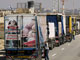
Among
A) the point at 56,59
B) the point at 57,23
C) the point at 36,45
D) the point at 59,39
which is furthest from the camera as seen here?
the point at 59,39

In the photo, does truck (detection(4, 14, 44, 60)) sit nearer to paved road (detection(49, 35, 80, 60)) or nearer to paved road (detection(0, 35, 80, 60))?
paved road (detection(0, 35, 80, 60))

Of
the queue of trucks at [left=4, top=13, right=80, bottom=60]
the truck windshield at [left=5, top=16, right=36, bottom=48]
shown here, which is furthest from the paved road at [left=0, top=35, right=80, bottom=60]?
the truck windshield at [left=5, top=16, right=36, bottom=48]

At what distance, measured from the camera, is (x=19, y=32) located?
16656mm

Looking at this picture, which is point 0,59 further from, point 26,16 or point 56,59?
point 26,16

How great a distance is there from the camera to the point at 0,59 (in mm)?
20891

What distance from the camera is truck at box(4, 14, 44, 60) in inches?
648

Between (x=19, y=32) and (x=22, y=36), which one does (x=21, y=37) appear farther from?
(x=19, y=32)

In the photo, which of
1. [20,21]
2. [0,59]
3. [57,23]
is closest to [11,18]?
[20,21]

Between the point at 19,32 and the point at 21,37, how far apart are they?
0.34m

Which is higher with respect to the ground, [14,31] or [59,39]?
[14,31]

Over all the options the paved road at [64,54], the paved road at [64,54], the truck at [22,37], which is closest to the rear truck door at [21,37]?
the truck at [22,37]

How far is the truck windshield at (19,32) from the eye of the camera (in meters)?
16.5

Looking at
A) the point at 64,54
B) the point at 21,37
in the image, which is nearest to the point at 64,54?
the point at 64,54

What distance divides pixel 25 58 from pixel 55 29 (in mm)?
13054
